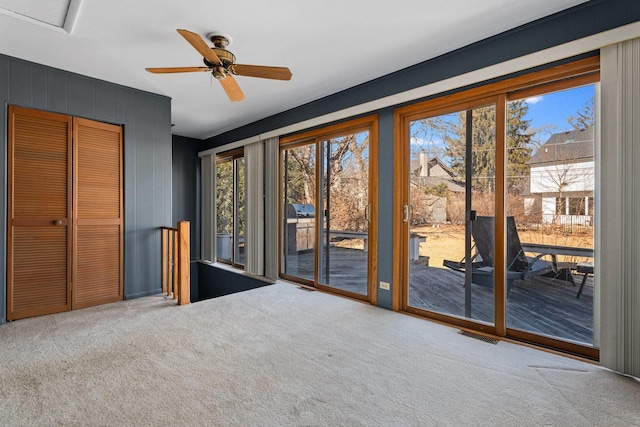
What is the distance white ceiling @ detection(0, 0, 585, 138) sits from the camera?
7.04 ft

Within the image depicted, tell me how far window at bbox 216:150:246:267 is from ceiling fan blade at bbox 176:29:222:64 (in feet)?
9.84

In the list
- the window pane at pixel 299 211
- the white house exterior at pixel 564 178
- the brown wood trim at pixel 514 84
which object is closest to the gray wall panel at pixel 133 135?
the window pane at pixel 299 211

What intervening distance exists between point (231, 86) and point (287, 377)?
2.28m

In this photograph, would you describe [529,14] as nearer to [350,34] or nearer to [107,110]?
[350,34]

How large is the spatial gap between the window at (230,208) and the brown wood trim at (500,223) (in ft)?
12.4

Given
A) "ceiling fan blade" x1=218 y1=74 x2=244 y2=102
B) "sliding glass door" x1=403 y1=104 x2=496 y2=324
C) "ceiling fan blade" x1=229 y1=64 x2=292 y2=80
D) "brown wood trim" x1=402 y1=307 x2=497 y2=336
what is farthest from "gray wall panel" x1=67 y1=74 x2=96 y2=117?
"brown wood trim" x1=402 y1=307 x2=497 y2=336

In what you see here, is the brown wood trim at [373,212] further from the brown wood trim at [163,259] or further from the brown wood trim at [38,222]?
the brown wood trim at [38,222]

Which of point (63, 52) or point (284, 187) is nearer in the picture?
point (63, 52)

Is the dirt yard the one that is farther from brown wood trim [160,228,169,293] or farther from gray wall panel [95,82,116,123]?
gray wall panel [95,82,116,123]

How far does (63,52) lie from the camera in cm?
278

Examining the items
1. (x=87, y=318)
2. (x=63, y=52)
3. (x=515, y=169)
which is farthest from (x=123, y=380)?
(x=515, y=169)

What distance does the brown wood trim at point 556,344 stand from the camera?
7.12ft

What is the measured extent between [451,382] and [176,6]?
2.96 m

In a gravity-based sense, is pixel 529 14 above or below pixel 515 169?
above
